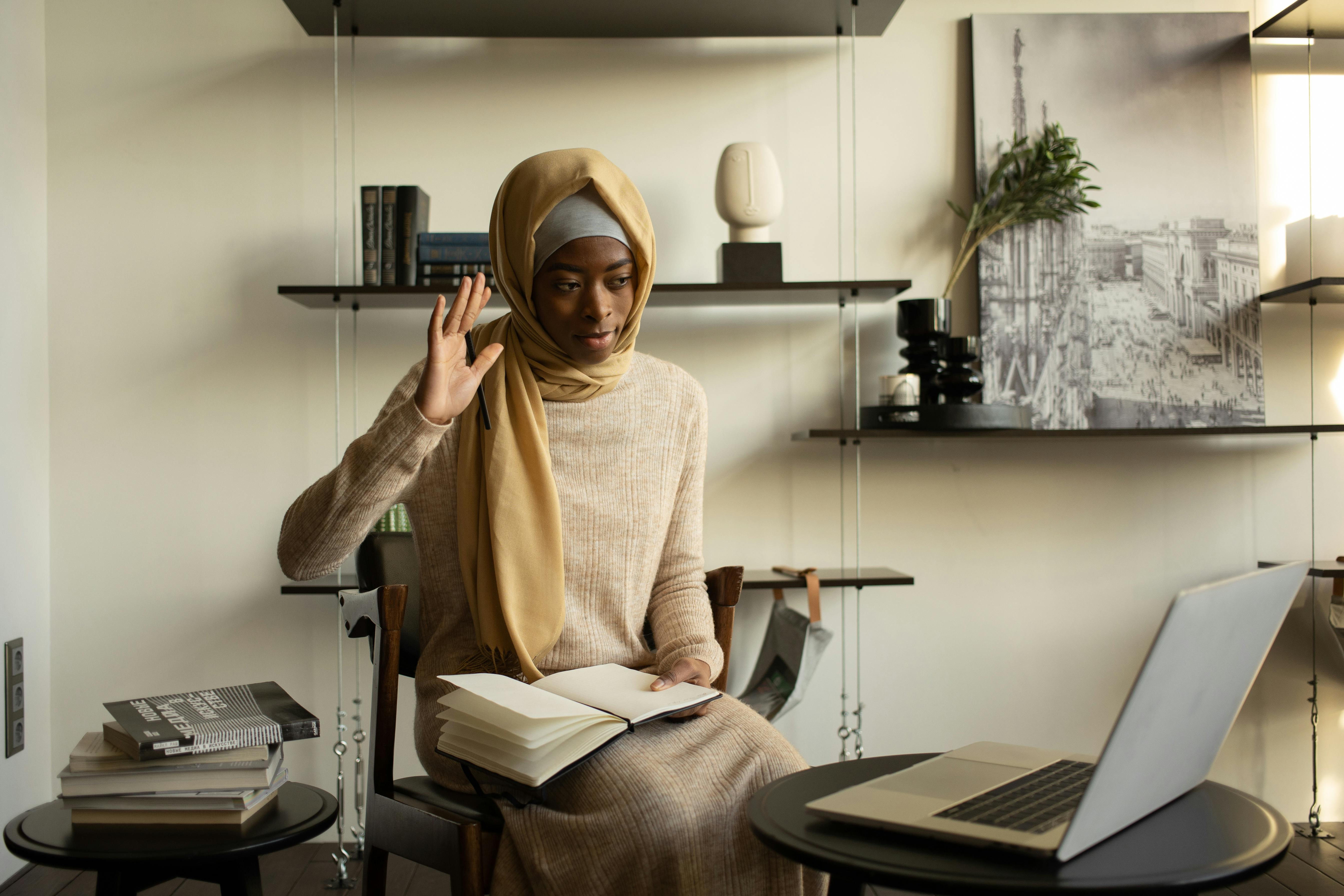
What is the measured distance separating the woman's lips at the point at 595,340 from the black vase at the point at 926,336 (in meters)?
1.05

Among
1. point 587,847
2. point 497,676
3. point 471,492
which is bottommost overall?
point 587,847

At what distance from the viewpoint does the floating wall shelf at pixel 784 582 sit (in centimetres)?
221

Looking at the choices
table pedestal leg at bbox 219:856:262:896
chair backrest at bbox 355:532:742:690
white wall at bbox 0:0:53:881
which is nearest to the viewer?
table pedestal leg at bbox 219:856:262:896

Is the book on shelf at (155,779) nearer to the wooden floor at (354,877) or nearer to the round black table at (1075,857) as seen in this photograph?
the round black table at (1075,857)

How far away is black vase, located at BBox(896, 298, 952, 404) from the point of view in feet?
7.46

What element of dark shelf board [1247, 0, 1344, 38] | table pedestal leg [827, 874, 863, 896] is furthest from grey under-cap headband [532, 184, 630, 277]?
dark shelf board [1247, 0, 1344, 38]

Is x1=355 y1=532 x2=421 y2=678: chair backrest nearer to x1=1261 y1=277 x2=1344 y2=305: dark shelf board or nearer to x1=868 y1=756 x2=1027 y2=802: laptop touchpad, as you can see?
x1=868 y1=756 x2=1027 y2=802: laptop touchpad

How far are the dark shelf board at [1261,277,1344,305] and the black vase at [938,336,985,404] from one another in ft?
2.56

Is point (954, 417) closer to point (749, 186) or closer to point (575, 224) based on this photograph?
point (749, 186)

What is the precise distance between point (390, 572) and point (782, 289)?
1.12 m

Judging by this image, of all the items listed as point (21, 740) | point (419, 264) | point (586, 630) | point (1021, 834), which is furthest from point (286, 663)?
point (1021, 834)

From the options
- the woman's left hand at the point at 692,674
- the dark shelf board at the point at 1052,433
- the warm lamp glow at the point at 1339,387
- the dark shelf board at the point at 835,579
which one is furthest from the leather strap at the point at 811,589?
the warm lamp glow at the point at 1339,387

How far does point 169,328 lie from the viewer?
93.4 inches

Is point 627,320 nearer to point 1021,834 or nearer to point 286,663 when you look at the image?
point 1021,834
